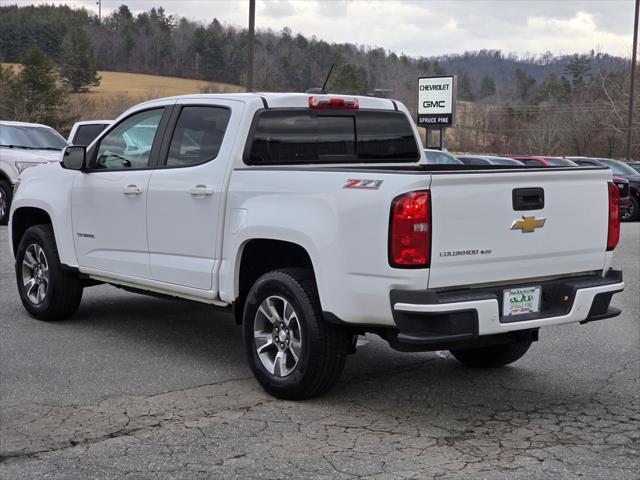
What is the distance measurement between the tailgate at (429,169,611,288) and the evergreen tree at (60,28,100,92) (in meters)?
79.6

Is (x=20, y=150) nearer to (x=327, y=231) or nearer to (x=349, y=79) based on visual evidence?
(x=327, y=231)

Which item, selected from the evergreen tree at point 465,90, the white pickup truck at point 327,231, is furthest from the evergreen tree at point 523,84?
the white pickup truck at point 327,231

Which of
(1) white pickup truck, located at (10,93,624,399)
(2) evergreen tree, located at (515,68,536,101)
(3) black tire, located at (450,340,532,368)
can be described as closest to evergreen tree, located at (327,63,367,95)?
(2) evergreen tree, located at (515,68,536,101)

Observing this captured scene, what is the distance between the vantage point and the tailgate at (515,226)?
4867mm

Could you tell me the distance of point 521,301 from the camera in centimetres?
519

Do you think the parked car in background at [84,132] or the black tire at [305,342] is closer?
the black tire at [305,342]

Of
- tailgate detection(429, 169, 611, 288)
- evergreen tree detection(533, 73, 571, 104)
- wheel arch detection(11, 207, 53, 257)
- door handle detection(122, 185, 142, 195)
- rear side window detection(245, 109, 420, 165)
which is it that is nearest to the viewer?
tailgate detection(429, 169, 611, 288)

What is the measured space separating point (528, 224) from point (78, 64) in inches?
3165

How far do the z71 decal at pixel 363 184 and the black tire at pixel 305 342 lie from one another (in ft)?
2.47

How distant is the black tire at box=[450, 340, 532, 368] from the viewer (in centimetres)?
628

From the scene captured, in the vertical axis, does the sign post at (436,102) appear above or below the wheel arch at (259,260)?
above

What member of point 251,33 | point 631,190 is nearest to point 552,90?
point 631,190

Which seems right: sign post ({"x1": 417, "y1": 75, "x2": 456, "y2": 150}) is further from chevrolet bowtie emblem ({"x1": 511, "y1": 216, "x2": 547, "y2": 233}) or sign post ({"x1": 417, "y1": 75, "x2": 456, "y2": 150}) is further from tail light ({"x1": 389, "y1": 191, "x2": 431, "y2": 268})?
tail light ({"x1": 389, "y1": 191, "x2": 431, "y2": 268})

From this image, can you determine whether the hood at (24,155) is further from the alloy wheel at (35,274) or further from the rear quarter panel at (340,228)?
the rear quarter panel at (340,228)
